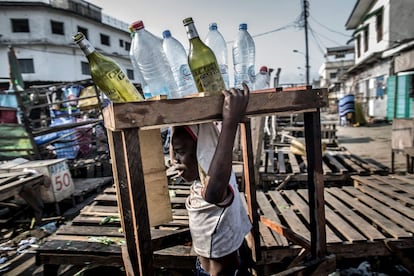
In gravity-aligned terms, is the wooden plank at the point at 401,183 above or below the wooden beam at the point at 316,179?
below

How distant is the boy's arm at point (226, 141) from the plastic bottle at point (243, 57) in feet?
1.70

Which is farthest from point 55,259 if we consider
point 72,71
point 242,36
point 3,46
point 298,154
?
point 3,46

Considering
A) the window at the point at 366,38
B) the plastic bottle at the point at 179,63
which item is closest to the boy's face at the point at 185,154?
the plastic bottle at the point at 179,63

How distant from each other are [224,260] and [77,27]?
29297 millimetres

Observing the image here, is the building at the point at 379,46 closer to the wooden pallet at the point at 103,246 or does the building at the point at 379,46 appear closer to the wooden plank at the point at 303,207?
the wooden plank at the point at 303,207

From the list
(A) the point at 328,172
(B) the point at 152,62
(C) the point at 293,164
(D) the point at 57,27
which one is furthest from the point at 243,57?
(D) the point at 57,27

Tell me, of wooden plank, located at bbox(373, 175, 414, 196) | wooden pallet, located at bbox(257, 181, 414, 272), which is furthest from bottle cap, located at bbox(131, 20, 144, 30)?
wooden plank, located at bbox(373, 175, 414, 196)

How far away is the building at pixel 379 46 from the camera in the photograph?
48.8 feet

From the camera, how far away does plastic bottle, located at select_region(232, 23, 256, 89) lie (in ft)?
5.25

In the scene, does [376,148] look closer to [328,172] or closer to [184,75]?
[328,172]

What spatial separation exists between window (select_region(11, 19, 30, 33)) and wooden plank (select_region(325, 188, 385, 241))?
2769 centimetres

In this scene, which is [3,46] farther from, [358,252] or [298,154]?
[358,252]

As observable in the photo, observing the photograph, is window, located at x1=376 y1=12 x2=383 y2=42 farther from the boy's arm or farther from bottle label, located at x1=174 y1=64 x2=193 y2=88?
the boy's arm

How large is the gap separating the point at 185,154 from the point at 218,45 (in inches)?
28.0
